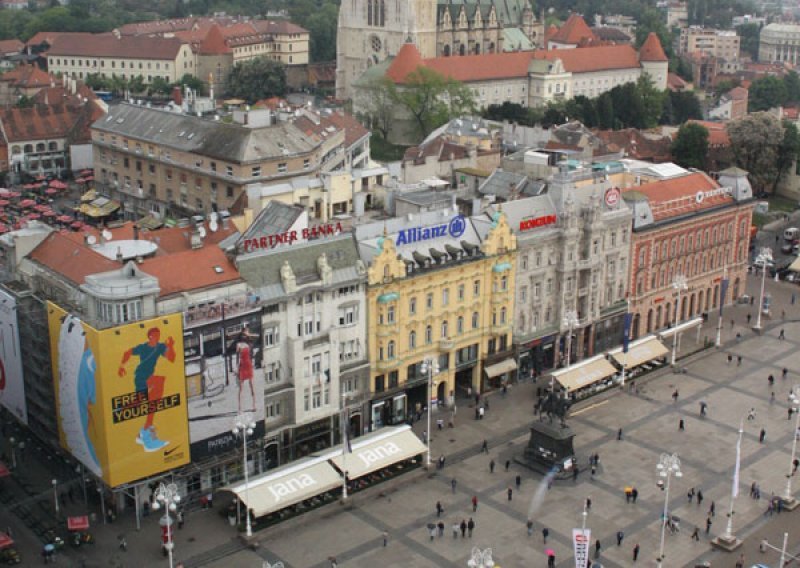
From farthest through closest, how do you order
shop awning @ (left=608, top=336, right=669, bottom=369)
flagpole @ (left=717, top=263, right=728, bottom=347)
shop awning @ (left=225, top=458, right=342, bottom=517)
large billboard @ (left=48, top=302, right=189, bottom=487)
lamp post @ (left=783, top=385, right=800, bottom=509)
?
flagpole @ (left=717, top=263, right=728, bottom=347)
shop awning @ (left=608, top=336, right=669, bottom=369)
lamp post @ (left=783, top=385, right=800, bottom=509)
shop awning @ (left=225, top=458, right=342, bottom=517)
large billboard @ (left=48, top=302, right=189, bottom=487)

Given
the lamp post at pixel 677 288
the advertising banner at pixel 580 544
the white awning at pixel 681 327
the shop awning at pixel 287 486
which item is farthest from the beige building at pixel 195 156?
the advertising banner at pixel 580 544

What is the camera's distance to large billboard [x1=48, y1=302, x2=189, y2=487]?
3036 inches

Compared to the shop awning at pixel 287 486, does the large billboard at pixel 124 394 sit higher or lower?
higher

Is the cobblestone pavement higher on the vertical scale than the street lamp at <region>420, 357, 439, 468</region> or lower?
lower

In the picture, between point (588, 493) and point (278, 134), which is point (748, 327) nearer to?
point (588, 493)

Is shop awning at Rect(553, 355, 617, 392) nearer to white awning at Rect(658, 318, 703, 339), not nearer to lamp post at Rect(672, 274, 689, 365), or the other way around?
lamp post at Rect(672, 274, 689, 365)

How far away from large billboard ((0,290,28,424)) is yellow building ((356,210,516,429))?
97.0 feet

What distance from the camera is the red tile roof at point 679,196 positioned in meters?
122

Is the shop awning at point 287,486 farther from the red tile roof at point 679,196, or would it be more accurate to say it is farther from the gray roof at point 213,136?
the gray roof at point 213,136

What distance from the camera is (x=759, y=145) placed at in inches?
7259

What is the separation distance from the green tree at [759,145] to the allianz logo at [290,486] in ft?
421

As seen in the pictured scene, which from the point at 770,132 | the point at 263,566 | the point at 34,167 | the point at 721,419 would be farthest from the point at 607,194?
the point at 34,167

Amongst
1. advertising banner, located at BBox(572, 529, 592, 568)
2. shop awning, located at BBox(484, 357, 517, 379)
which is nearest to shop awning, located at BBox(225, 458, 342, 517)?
advertising banner, located at BBox(572, 529, 592, 568)

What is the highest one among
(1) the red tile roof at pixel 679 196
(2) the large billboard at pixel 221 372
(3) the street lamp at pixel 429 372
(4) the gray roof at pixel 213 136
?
(4) the gray roof at pixel 213 136
